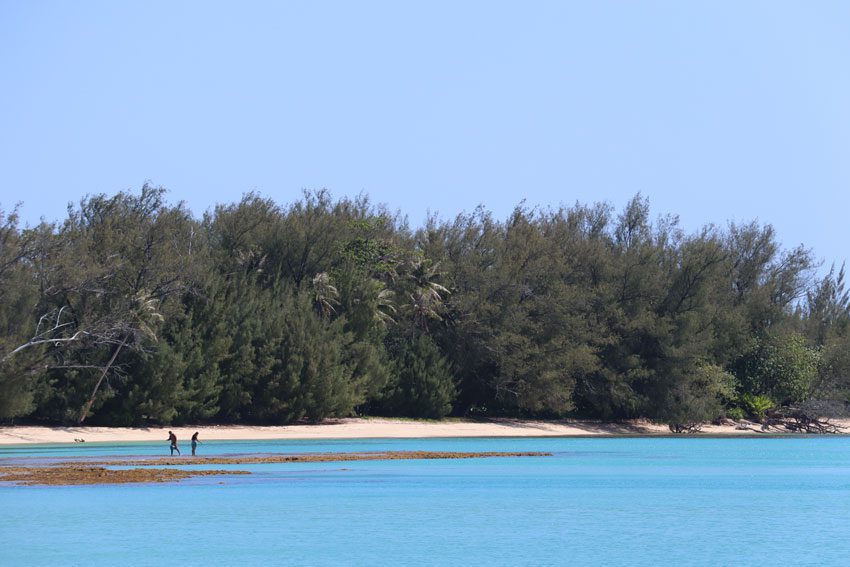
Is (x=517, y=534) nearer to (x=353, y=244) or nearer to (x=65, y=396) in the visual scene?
(x=65, y=396)

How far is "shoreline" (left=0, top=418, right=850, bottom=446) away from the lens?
192ft

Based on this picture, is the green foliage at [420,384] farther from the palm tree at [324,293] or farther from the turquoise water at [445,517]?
the turquoise water at [445,517]

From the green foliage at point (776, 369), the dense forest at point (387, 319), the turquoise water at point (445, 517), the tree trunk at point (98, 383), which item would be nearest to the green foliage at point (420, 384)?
the dense forest at point (387, 319)

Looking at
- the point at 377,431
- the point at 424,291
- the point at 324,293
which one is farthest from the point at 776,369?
the point at 324,293

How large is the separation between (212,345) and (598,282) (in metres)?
27.9

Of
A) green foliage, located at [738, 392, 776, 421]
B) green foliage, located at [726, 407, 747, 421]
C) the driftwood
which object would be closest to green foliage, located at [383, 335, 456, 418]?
the driftwood

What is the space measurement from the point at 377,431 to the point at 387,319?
8721 mm

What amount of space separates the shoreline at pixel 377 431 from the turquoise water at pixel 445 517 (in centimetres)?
1672

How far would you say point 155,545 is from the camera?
26.0m

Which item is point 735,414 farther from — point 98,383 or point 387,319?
point 98,383

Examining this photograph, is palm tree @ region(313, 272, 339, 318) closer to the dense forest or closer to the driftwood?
the dense forest

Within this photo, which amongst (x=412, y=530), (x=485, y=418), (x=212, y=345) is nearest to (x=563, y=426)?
(x=485, y=418)

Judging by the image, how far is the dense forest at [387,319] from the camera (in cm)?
6006

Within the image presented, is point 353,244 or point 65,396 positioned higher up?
point 353,244
